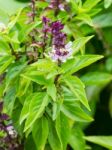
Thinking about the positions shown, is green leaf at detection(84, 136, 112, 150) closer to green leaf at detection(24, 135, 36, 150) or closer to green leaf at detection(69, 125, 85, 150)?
green leaf at detection(69, 125, 85, 150)

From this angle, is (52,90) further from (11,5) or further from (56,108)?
(11,5)

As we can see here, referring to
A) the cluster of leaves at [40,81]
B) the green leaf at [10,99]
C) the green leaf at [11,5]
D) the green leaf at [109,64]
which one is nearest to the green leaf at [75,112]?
the cluster of leaves at [40,81]

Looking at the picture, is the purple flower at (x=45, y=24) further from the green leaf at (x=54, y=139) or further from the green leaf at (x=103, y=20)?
the green leaf at (x=103, y=20)

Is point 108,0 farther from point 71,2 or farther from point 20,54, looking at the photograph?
point 20,54

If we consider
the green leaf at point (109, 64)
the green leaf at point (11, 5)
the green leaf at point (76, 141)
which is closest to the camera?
the green leaf at point (76, 141)

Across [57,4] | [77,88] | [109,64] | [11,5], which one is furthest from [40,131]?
[11,5]

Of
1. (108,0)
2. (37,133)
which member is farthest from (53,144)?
(108,0)

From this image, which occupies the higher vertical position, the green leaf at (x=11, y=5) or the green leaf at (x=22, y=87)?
the green leaf at (x=11, y=5)

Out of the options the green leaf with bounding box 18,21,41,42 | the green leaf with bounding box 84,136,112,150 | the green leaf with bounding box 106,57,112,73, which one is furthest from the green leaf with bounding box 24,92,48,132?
the green leaf with bounding box 106,57,112,73
